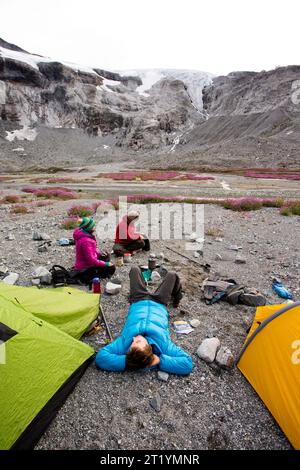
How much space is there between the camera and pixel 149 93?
15975 centimetres

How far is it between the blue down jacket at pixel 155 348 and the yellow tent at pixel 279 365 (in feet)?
2.96

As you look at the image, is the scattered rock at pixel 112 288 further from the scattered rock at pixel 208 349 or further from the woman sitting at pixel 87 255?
the scattered rock at pixel 208 349

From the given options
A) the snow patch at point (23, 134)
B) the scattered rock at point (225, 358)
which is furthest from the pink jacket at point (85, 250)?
the snow patch at point (23, 134)

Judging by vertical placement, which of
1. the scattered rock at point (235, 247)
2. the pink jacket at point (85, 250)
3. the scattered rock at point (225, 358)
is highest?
the pink jacket at point (85, 250)

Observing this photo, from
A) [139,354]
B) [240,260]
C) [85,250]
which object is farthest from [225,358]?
[240,260]

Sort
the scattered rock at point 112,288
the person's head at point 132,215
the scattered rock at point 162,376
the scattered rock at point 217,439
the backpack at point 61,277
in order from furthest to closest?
the person's head at point 132,215 → the backpack at point 61,277 → the scattered rock at point 112,288 → the scattered rock at point 162,376 → the scattered rock at point 217,439

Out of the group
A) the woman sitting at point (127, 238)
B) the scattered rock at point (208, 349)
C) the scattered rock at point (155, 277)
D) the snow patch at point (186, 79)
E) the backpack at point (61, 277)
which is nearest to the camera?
the scattered rock at point (208, 349)

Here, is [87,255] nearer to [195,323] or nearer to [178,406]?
[195,323]

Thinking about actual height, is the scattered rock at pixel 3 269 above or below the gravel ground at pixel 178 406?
above

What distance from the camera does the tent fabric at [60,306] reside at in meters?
4.19

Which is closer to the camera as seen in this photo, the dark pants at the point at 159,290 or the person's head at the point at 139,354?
the person's head at the point at 139,354

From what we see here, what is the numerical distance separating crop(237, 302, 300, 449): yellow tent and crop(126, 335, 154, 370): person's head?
1418 mm

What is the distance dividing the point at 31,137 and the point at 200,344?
123m

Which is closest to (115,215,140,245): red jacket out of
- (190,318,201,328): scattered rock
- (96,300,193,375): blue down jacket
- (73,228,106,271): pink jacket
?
(73,228,106,271): pink jacket
